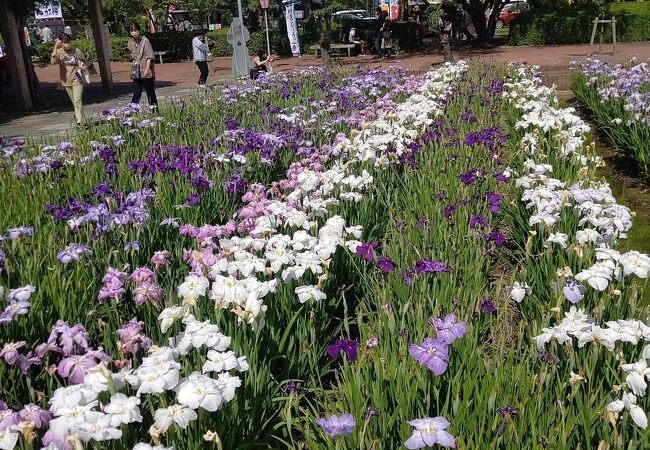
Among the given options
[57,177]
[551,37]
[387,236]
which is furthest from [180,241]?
[551,37]

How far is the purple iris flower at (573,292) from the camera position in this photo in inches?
88.7

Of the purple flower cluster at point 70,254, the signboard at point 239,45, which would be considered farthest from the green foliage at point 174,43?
the purple flower cluster at point 70,254

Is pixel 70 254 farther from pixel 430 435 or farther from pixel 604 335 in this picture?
pixel 604 335

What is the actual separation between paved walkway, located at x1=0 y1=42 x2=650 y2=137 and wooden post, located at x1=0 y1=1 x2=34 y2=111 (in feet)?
1.42

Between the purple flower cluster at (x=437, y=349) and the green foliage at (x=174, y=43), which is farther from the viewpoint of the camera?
the green foliage at (x=174, y=43)

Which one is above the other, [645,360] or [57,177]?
[57,177]

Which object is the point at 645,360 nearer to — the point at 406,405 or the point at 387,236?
the point at 406,405

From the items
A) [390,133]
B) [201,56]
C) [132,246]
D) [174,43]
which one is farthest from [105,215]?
[174,43]

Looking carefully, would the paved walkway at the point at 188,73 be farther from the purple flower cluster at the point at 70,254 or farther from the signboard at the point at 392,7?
the signboard at the point at 392,7

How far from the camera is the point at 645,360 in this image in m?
1.90

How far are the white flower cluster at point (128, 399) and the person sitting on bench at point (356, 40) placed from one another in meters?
23.3

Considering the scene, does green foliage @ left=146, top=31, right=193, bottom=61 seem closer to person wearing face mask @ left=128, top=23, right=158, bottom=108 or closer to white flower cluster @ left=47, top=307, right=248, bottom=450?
person wearing face mask @ left=128, top=23, right=158, bottom=108

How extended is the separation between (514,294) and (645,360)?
28.9 inches

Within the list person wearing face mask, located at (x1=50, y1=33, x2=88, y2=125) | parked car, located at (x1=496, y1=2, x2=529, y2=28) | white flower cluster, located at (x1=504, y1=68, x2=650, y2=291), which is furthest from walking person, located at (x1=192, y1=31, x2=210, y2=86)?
parked car, located at (x1=496, y1=2, x2=529, y2=28)
